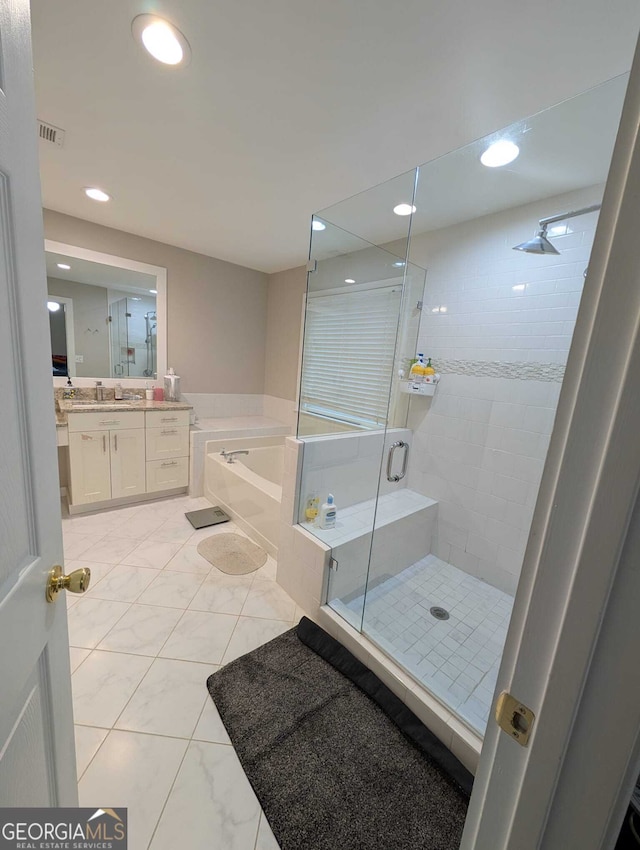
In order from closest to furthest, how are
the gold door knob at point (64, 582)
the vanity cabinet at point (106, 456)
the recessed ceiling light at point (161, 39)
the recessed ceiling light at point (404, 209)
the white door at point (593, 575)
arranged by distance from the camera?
the white door at point (593, 575) < the gold door knob at point (64, 582) < the recessed ceiling light at point (161, 39) < the recessed ceiling light at point (404, 209) < the vanity cabinet at point (106, 456)

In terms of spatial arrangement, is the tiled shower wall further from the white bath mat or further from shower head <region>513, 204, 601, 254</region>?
the white bath mat

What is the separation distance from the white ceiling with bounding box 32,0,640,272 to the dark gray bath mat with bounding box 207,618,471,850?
251cm

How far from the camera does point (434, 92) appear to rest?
1324 millimetres

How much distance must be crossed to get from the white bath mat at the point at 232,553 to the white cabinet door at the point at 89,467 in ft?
3.50

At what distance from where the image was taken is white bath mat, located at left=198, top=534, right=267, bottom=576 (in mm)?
2240

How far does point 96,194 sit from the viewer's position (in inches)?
91.4

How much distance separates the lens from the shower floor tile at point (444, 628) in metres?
1.43

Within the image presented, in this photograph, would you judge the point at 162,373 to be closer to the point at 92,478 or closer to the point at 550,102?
the point at 92,478

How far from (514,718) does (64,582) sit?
824 mm

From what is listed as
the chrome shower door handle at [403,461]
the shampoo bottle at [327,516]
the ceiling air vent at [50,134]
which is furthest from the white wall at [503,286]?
the ceiling air vent at [50,134]

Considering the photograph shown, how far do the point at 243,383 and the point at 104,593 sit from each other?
105 inches

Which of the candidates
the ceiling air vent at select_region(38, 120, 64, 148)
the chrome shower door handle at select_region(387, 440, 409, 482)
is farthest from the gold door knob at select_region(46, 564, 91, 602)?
the ceiling air vent at select_region(38, 120, 64, 148)

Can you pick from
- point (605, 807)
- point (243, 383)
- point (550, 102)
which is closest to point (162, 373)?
point (243, 383)

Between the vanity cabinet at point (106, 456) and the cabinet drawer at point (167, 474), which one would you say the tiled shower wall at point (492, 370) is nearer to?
the cabinet drawer at point (167, 474)
